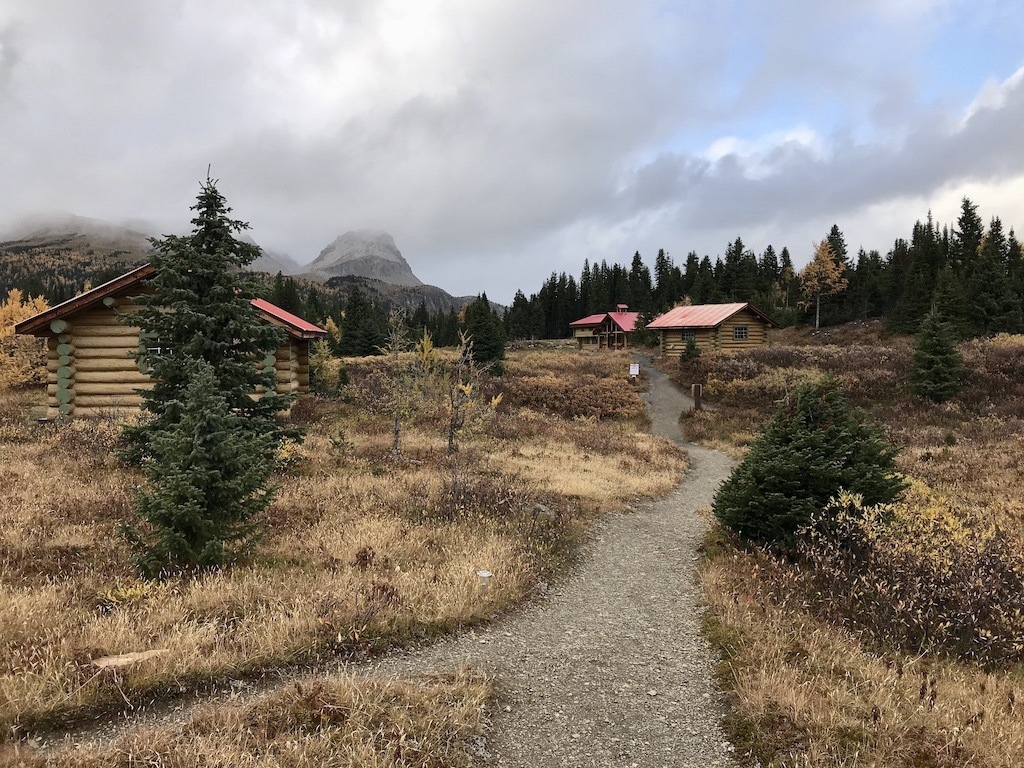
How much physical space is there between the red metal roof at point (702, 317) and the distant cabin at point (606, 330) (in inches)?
649

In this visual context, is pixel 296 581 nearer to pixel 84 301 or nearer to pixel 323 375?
pixel 84 301

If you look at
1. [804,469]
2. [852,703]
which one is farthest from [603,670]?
[804,469]

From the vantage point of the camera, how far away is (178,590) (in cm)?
686

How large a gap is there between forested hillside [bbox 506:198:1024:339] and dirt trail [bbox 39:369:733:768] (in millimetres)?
47977

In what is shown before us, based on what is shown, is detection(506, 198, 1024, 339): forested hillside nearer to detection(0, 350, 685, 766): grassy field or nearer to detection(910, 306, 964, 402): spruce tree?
detection(910, 306, 964, 402): spruce tree

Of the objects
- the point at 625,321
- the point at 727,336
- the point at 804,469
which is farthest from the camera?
the point at 625,321

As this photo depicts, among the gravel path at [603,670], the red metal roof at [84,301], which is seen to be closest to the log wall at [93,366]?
the red metal roof at [84,301]

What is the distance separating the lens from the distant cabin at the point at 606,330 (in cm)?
7400

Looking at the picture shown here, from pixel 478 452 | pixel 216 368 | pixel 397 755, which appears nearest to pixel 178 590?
pixel 397 755

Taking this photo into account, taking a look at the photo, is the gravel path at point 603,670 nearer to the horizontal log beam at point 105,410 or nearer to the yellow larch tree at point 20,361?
the horizontal log beam at point 105,410

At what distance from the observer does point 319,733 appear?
14.4 ft

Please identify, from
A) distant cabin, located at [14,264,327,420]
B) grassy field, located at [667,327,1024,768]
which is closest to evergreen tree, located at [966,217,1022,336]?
grassy field, located at [667,327,1024,768]

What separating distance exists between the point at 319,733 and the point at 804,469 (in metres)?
8.82

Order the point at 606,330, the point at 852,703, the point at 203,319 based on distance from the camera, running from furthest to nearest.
Result: the point at 606,330, the point at 203,319, the point at 852,703
